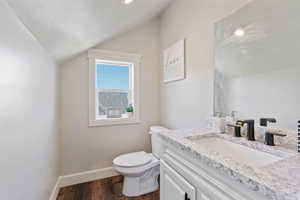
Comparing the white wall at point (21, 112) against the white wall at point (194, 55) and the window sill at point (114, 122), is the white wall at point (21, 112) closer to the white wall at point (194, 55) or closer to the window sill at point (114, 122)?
the window sill at point (114, 122)

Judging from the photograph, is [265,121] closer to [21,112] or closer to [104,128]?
[21,112]

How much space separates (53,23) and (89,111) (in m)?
1.28

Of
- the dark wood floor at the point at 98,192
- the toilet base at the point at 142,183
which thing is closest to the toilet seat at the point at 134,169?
the toilet base at the point at 142,183

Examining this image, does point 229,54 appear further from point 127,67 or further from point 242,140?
point 127,67

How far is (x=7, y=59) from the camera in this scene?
2.44ft

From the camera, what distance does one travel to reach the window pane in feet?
7.46

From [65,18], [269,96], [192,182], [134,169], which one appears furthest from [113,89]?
[269,96]

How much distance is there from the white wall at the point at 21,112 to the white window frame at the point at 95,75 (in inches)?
32.3

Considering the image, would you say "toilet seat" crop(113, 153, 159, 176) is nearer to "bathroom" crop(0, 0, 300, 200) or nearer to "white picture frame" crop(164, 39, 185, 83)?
"bathroom" crop(0, 0, 300, 200)

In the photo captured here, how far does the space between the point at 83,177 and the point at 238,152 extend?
2001mm

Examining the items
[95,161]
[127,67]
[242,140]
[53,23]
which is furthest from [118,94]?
[242,140]

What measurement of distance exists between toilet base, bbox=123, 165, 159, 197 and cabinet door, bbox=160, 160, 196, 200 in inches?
27.2

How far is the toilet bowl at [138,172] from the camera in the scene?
1.69 m

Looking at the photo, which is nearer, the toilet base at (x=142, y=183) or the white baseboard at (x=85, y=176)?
the toilet base at (x=142, y=183)
